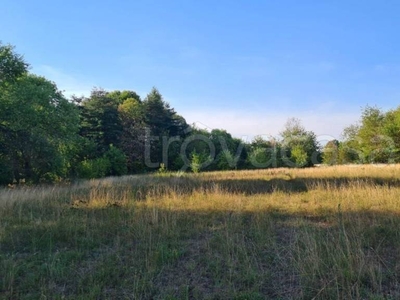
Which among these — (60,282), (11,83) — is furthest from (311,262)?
(11,83)

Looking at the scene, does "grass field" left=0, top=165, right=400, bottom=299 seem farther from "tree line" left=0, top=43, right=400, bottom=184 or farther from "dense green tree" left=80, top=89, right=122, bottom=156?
"dense green tree" left=80, top=89, right=122, bottom=156

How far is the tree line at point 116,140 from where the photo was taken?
15.7 meters

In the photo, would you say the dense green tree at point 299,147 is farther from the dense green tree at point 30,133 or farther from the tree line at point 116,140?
the dense green tree at point 30,133

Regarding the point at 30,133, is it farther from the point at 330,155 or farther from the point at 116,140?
the point at 330,155

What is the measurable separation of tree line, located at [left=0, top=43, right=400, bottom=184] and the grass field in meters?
11.3

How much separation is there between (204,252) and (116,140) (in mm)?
33651

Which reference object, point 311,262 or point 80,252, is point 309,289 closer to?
point 311,262

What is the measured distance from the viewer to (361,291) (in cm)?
276

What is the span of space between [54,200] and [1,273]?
4605mm

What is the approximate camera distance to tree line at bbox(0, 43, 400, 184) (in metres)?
15.7

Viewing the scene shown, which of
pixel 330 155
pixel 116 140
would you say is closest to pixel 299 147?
pixel 330 155

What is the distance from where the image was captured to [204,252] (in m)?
3.80

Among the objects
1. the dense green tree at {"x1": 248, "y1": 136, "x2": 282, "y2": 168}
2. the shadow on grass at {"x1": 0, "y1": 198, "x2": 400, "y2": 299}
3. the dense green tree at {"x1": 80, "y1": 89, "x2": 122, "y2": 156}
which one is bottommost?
the shadow on grass at {"x1": 0, "y1": 198, "x2": 400, "y2": 299}

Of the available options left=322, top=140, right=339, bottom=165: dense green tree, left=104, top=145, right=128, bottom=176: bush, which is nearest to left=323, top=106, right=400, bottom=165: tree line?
left=322, top=140, right=339, bottom=165: dense green tree
